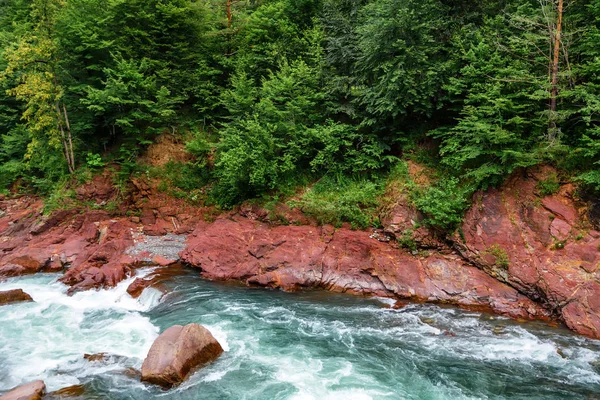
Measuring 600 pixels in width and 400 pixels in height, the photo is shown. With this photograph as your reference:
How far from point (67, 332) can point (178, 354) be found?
4.15 m

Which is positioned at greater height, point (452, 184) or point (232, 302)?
point (452, 184)

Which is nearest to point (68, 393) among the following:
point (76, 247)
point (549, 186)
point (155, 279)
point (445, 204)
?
point (155, 279)

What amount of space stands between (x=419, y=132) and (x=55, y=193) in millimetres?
16996

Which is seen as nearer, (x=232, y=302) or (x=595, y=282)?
(x=595, y=282)

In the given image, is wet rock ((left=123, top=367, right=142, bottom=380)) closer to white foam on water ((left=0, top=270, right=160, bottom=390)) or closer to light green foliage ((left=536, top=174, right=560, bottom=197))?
white foam on water ((left=0, top=270, right=160, bottom=390))

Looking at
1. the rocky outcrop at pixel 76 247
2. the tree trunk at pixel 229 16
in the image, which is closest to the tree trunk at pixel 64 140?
the rocky outcrop at pixel 76 247

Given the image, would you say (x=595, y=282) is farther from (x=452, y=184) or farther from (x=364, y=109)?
(x=364, y=109)

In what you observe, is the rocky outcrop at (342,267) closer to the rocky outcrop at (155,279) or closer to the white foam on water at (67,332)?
the rocky outcrop at (155,279)

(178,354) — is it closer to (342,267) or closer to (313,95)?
(342,267)

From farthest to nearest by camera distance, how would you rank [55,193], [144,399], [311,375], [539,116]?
[55,193]
[539,116]
[311,375]
[144,399]

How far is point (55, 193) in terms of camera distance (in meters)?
17.9

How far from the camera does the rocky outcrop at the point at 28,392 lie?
7.06 meters

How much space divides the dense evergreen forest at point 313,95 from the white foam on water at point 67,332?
6.75m

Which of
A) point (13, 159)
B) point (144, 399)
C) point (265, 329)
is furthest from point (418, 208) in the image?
point (13, 159)
